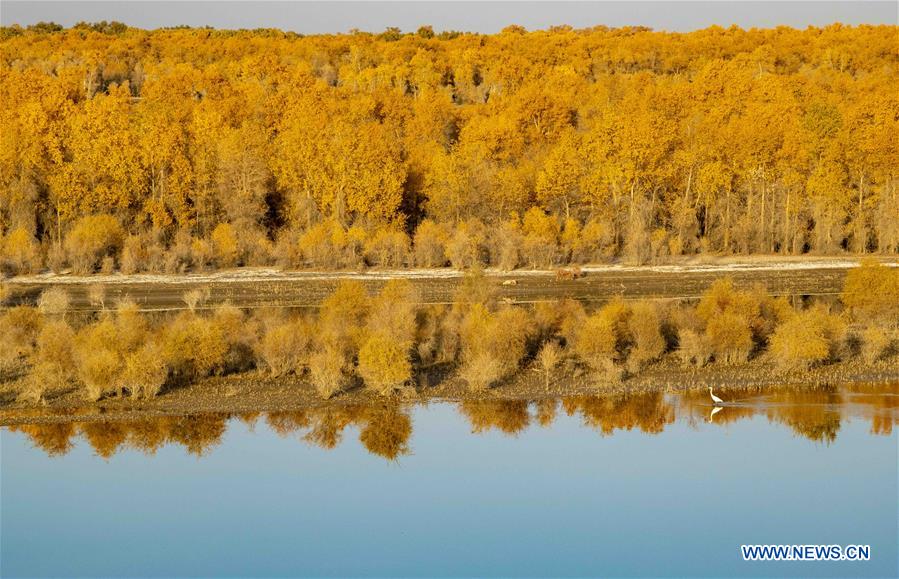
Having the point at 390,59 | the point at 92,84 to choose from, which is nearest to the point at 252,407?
the point at 92,84

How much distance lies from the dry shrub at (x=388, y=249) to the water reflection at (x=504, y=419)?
21401 mm

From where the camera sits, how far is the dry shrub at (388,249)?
4756cm

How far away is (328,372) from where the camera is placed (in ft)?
87.2

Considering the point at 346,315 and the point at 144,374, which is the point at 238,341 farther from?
the point at 346,315

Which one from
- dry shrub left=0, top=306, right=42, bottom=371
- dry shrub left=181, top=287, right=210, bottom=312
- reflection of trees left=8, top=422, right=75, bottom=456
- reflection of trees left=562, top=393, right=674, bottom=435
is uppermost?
dry shrub left=0, top=306, right=42, bottom=371

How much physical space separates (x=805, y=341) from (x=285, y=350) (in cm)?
1158

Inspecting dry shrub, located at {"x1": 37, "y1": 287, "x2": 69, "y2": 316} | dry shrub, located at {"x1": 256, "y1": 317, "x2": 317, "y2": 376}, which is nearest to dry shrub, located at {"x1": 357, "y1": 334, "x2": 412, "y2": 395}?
dry shrub, located at {"x1": 256, "y1": 317, "x2": 317, "y2": 376}

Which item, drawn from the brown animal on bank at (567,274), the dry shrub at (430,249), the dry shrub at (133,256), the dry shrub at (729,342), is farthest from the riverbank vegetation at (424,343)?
the dry shrub at (430,249)

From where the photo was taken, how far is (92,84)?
7869 centimetres

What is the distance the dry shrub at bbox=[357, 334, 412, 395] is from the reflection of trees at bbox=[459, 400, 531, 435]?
1.51 metres

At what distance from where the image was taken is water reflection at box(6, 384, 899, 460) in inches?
950

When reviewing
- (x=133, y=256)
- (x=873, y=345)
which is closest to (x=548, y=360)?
(x=873, y=345)

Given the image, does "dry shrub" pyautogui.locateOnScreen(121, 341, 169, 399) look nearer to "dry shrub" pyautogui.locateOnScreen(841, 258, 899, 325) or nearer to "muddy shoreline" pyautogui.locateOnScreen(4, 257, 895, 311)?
"muddy shoreline" pyautogui.locateOnScreen(4, 257, 895, 311)

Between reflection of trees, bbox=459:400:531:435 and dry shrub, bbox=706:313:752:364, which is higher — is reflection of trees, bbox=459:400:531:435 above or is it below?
below
